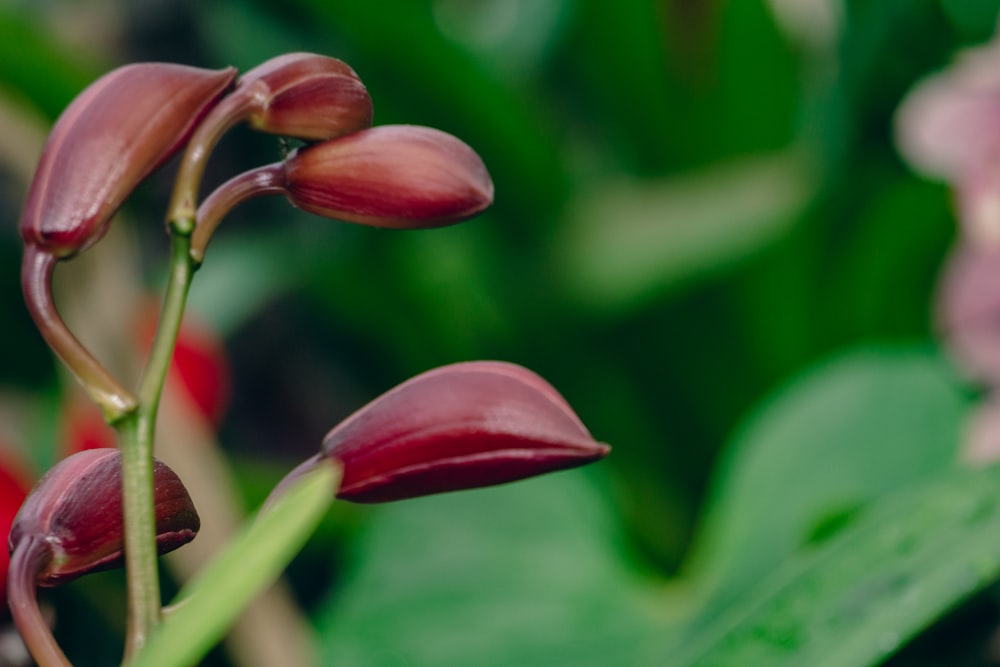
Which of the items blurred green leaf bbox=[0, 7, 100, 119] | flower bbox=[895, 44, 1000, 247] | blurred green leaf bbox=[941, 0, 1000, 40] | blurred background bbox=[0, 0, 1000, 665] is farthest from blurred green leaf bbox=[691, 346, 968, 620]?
blurred green leaf bbox=[0, 7, 100, 119]

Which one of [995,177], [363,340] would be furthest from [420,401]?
[363,340]

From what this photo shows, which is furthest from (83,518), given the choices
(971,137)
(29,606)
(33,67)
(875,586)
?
(33,67)

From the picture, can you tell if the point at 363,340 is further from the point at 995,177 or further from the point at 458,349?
the point at 995,177

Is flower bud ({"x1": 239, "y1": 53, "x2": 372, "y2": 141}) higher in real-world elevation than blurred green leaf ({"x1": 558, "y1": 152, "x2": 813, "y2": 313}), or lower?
higher

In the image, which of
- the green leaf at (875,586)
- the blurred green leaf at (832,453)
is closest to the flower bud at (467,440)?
the green leaf at (875,586)

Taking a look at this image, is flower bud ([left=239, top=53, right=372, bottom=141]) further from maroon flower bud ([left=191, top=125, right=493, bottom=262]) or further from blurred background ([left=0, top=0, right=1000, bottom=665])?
blurred background ([left=0, top=0, right=1000, bottom=665])

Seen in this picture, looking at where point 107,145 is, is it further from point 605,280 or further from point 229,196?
point 605,280
